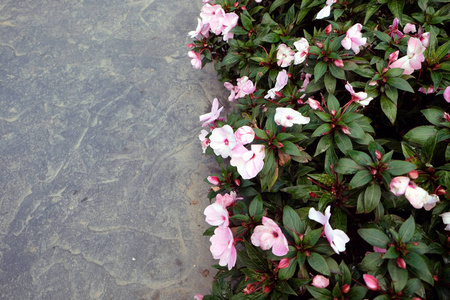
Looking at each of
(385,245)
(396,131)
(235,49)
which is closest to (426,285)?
(385,245)

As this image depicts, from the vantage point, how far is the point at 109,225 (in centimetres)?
205

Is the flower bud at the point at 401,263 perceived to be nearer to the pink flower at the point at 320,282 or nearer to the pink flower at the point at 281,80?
the pink flower at the point at 320,282

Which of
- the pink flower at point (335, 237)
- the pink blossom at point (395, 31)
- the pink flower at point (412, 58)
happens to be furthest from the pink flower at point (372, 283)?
the pink blossom at point (395, 31)

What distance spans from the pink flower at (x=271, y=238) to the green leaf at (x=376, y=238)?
0.28m

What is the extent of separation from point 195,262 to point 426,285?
1172 millimetres

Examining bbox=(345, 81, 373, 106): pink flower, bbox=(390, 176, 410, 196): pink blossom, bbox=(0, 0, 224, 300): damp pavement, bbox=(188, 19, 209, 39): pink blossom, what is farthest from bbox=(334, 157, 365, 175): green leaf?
bbox=(188, 19, 209, 39): pink blossom

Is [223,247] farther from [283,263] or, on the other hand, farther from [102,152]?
[102,152]

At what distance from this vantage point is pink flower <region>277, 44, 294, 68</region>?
1.55 m

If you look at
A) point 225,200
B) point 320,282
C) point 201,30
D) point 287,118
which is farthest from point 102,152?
point 320,282

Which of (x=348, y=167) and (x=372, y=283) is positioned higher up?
(x=348, y=167)

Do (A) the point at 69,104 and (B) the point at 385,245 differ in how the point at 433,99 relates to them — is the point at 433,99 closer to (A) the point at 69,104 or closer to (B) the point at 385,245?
(B) the point at 385,245

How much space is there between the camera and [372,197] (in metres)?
1.17

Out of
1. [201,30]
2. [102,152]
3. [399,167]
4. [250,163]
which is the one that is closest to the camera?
[399,167]

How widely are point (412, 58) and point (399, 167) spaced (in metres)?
0.50
